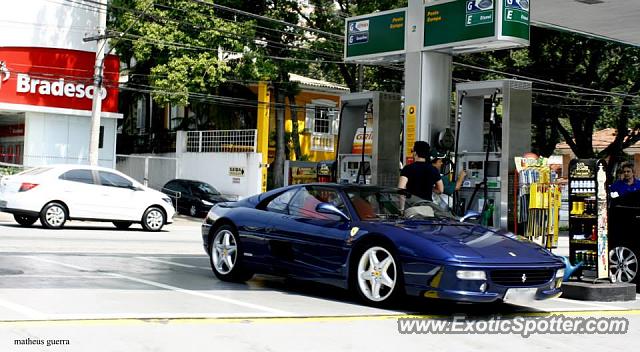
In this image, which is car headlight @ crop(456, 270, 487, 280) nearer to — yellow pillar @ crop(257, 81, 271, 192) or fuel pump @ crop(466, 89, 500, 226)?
fuel pump @ crop(466, 89, 500, 226)

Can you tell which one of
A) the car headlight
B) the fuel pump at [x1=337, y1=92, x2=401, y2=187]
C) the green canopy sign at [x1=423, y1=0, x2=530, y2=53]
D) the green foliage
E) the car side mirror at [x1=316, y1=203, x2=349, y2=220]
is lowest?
the car headlight

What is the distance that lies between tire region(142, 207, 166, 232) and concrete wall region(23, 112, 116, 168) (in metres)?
12.5

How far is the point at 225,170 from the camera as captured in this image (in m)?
37.8

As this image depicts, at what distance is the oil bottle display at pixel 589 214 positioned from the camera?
1060 cm

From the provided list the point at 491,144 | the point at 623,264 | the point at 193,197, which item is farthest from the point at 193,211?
the point at 623,264

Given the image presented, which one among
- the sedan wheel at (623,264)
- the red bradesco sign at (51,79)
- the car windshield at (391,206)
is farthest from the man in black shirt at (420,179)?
the red bradesco sign at (51,79)

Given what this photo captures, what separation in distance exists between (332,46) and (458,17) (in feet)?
68.2

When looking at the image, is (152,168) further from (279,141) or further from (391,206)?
(391,206)

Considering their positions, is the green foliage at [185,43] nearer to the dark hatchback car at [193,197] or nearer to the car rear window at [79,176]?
the dark hatchback car at [193,197]

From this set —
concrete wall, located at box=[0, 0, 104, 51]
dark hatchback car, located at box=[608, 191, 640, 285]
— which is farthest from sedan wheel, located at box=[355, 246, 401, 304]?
concrete wall, located at box=[0, 0, 104, 51]

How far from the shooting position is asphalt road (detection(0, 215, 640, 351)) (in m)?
6.72

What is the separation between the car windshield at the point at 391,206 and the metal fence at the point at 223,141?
26737mm

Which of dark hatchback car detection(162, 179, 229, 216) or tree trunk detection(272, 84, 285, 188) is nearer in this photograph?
dark hatchback car detection(162, 179, 229, 216)

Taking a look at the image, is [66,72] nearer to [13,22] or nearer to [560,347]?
[13,22]
